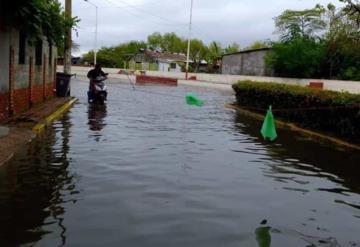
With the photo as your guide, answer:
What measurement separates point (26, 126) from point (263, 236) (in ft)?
30.8

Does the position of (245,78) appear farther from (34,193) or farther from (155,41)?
(155,41)

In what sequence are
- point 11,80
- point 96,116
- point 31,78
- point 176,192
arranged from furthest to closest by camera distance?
1. point 96,116
2. point 31,78
3. point 11,80
4. point 176,192

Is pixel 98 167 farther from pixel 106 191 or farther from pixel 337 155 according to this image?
pixel 337 155

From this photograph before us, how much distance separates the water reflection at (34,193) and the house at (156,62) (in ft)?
306

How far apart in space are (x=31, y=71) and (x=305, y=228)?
1389cm

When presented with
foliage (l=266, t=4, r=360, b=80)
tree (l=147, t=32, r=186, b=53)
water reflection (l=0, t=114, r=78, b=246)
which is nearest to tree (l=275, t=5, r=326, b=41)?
foliage (l=266, t=4, r=360, b=80)

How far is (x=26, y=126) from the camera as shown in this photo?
14227 millimetres

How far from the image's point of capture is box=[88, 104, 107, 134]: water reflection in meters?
16.1

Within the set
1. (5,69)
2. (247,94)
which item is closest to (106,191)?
(5,69)

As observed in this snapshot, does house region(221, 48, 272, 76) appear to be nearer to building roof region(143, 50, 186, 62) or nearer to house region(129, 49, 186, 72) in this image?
house region(129, 49, 186, 72)

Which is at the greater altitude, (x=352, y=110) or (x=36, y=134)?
(x=352, y=110)

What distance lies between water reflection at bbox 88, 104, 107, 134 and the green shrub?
5.77 metres

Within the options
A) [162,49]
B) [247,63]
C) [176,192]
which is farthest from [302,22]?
[162,49]

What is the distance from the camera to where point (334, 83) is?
42.9m
